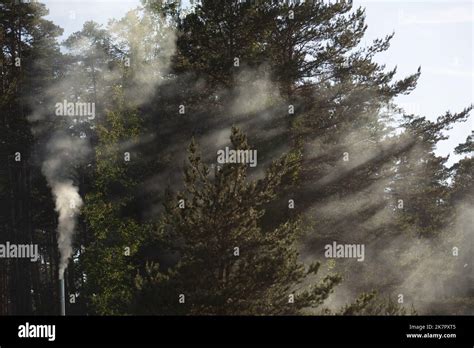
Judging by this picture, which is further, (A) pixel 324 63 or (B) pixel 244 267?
(A) pixel 324 63

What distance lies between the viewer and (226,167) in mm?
15531

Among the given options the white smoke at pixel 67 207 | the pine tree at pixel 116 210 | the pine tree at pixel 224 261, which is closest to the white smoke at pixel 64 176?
the white smoke at pixel 67 207

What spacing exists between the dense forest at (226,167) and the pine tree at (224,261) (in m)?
0.04

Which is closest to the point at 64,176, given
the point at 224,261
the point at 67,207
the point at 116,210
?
the point at 67,207

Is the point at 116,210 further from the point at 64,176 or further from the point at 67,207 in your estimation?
the point at 67,207

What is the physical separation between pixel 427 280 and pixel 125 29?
19.2 m

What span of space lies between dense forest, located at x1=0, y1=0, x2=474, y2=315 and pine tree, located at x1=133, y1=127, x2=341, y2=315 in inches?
1.5

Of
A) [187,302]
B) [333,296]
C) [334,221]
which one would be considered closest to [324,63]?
[334,221]

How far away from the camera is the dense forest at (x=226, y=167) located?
1575 cm

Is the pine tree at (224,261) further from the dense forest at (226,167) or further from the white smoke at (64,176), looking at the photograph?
the white smoke at (64,176)

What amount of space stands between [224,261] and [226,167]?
2.43 metres

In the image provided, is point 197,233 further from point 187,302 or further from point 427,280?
point 427,280

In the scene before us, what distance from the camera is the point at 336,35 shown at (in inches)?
902
